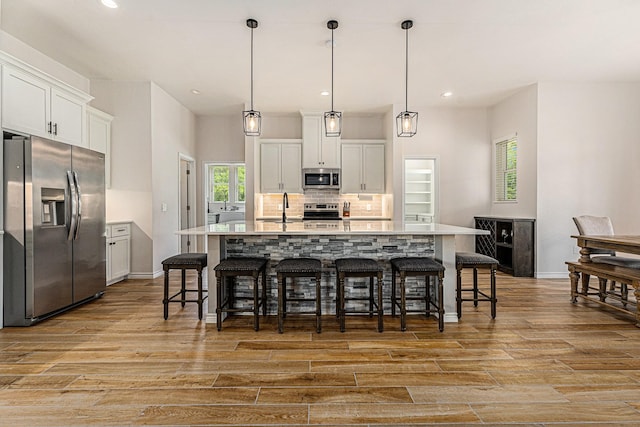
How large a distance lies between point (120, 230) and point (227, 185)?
4.33 metres

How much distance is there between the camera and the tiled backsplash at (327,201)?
22.8 feet

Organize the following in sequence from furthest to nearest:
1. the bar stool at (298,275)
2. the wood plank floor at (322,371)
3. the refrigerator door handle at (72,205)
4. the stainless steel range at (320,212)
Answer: the stainless steel range at (320,212)
the refrigerator door handle at (72,205)
the bar stool at (298,275)
the wood plank floor at (322,371)

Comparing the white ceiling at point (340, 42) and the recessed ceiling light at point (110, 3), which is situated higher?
the white ceiling at point (340, 42)

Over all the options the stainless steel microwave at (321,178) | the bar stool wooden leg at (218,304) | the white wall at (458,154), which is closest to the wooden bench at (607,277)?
the white wall at (458,154)

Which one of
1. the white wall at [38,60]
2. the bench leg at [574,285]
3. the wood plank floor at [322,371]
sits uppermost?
the white wall at [38,60]

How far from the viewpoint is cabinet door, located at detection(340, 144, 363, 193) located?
677cm

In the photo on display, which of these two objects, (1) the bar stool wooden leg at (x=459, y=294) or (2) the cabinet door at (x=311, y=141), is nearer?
(1) the bar stool wooden leg at (x=459, y=294)

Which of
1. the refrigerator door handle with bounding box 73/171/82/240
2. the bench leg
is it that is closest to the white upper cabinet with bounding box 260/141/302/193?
the refrigerator door handle with bounding box 73/171/82/240

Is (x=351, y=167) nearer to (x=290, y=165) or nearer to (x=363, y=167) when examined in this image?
(x=363, y=167)

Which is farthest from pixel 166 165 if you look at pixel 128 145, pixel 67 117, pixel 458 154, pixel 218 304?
pixel 458 154

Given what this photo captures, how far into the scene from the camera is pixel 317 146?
21.9ft

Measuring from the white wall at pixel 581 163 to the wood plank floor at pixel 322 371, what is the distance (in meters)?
2.15

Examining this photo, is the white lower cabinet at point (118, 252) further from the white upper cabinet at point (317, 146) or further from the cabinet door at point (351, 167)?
the cabinet door at point (351, 167)

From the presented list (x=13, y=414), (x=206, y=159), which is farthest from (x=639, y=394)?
(x=206, y=159)
